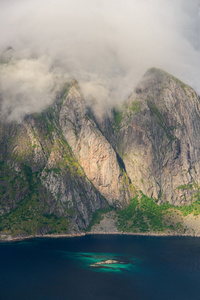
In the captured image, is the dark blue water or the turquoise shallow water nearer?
the dark blue water

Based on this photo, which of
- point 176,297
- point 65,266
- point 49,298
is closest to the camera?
point 49,298

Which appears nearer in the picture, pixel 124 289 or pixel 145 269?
pixel 124 289

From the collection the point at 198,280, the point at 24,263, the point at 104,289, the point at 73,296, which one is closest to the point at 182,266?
the point at 198,280

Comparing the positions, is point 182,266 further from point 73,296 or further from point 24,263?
point 24,263

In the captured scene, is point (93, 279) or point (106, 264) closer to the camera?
point (93, 279)

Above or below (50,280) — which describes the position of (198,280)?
below

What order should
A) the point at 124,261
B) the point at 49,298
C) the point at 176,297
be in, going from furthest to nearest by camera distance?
the point at 124,261 → the point at 176,297 → the point at 49,298

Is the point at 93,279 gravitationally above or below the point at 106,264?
below

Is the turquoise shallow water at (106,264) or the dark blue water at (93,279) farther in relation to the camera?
the turquoise shallow water at (106,264)

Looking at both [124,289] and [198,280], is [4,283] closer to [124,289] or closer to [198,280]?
[124,289]
